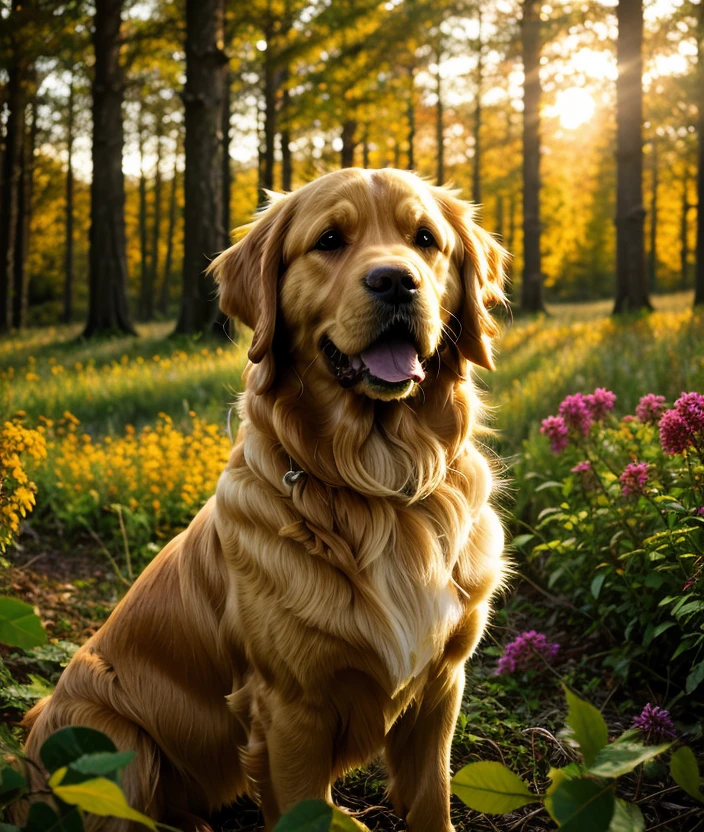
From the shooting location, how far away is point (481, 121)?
81.1 feet

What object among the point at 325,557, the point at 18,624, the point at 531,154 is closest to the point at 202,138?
the point at 531,154

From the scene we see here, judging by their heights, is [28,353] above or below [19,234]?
below

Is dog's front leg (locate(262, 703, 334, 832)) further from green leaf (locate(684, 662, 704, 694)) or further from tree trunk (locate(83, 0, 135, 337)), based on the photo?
tree trunk (locate(83, 0, 135, 337))

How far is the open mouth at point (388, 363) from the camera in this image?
2176 millimetres

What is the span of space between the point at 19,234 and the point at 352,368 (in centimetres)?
2415

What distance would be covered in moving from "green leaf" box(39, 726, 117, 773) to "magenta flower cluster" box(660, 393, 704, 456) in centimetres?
203

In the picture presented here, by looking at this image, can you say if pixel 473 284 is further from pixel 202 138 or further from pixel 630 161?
pixel 630 161

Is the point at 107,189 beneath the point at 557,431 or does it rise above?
above

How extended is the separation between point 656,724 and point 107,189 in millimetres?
13542

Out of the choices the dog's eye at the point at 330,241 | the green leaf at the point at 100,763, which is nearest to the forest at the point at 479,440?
the green leaf at the point at 100,763

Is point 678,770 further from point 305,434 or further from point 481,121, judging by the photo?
point 481,121

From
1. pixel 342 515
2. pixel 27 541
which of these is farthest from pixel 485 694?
pixel 27 541

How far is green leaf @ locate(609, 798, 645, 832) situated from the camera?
3.51 ft

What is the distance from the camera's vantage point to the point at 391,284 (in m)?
2.13
